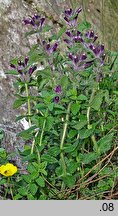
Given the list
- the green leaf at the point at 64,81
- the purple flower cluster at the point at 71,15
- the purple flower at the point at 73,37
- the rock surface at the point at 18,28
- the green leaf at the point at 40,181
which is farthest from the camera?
the rock surface at the point at 18,28

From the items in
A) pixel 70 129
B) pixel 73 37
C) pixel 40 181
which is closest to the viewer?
pixel 40 181

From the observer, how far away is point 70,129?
8.57ft

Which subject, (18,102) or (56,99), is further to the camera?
(18,102)

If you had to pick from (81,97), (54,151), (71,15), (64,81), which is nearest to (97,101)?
(81,97)

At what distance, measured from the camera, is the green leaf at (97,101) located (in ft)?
8.17

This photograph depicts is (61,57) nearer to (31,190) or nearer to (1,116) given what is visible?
(1,116)

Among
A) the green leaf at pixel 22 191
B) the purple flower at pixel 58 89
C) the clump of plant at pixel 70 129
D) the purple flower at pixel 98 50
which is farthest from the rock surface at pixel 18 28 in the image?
the purple flower at pixel 98 50

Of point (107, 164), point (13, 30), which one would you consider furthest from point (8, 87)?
point (107, 164)

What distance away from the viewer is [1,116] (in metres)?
3.06

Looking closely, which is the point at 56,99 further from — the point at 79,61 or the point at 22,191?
the point at 22,191

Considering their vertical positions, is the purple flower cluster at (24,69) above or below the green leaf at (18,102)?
above

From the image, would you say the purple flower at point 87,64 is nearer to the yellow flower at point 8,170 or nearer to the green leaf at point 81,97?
the green leaf at point 81,97

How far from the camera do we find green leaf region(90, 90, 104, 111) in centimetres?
249

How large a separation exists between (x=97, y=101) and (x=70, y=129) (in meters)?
0.20
